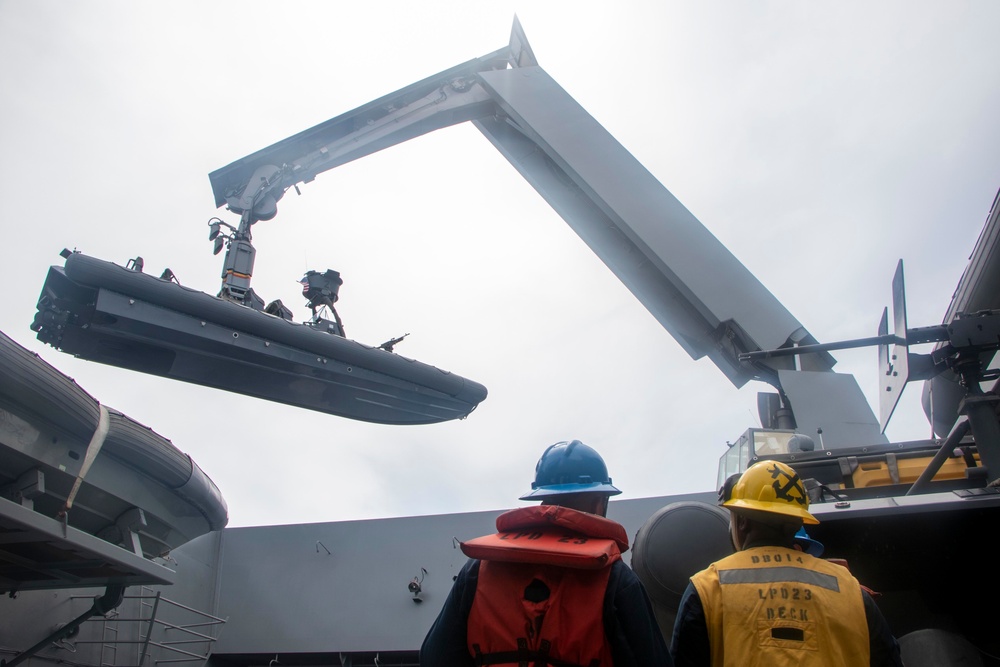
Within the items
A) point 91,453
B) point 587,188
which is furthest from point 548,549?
point 587,188

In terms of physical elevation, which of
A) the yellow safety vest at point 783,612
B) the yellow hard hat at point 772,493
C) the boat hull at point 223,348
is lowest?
the yellow safety vest at point 783,612

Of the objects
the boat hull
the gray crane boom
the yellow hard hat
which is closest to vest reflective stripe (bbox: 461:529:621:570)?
the yellow hard hat

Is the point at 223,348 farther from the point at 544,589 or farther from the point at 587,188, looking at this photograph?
the point at 544,589

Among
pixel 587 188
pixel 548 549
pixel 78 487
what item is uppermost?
pixel 587 188

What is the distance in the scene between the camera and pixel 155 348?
597cm

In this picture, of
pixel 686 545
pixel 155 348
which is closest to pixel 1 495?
pixel 155 348

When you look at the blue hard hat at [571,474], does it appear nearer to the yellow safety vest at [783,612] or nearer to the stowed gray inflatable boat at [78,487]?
the yellow safety vest at [783,612]

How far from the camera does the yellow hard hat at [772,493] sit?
1865 mm

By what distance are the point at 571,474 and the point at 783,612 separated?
1.92ft

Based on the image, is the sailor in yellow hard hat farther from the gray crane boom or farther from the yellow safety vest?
the gray crane boom

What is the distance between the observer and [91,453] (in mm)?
4414

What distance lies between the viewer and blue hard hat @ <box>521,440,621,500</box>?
1819 millimetres

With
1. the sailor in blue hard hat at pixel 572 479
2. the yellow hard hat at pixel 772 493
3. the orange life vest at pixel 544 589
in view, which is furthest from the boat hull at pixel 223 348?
the yellow hard hat at pixel 772 493

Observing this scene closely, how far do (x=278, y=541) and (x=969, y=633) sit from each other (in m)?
8.25
